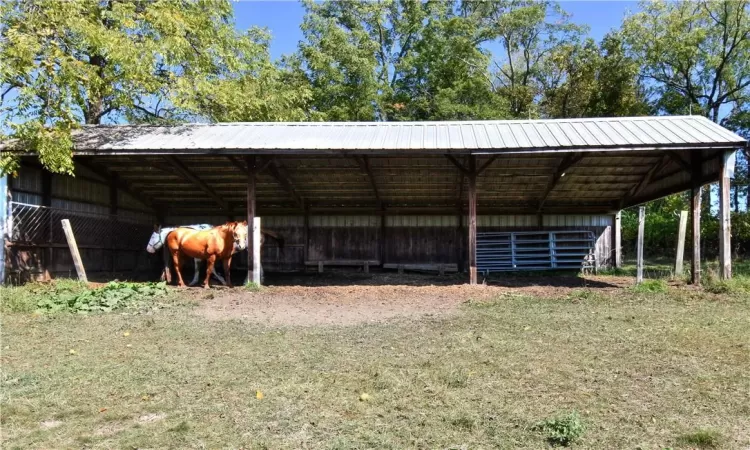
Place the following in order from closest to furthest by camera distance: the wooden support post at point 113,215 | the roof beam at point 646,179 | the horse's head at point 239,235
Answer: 1. the horse's head at point 239,235
2. the roof beam at point 646,179
3. the wooden support post at point 113,215

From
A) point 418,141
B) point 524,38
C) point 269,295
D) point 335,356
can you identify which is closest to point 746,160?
point 524,38

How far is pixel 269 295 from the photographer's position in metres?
11.2

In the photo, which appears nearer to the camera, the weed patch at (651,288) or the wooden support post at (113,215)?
the weed patch at (651,288)

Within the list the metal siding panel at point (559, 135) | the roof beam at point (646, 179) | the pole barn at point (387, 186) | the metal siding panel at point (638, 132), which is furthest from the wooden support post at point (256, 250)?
the roof beam at point (646, 179)

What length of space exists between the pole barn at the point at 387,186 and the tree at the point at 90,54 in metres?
0.93

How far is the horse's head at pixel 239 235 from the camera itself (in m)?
12.9

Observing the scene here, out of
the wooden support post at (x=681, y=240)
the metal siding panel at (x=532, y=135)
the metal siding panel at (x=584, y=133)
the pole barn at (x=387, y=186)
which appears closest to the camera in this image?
the metal siding panel at (x=584, y=133)

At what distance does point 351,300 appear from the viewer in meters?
10.7

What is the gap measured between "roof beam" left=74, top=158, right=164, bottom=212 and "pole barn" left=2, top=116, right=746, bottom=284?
4 centimetres

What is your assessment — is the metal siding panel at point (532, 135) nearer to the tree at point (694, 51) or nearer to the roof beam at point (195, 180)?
the roof beam at point (195, 180)

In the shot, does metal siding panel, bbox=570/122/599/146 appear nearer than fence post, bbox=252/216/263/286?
Yes

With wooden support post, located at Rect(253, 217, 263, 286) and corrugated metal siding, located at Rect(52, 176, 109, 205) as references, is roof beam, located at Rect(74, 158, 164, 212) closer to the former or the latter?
corrugated metal siding, located at Rect(52, 176, 109, 205)

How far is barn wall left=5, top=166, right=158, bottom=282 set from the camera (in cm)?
1262


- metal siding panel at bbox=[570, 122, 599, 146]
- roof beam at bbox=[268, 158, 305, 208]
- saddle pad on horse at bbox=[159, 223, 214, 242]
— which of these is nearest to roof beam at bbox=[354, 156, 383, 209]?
roof beam at bbox=[268, 158, 305, 208]
